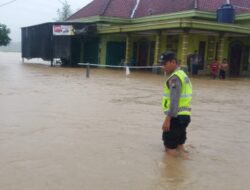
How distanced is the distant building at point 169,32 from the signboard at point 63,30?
1983 mm

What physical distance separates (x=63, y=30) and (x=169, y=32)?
340 inches

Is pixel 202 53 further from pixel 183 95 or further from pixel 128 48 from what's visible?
pixel 183 95

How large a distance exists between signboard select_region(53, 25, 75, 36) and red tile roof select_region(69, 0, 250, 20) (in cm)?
299

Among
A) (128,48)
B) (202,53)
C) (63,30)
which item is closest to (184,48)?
(202,53)

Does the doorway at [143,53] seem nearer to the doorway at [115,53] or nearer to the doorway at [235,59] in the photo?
the doorway at [115,53]

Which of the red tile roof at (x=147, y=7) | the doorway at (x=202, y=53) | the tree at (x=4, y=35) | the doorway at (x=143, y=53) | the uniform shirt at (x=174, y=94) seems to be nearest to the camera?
the uniform shirt at (x=174, y=94)

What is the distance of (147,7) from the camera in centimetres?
3186

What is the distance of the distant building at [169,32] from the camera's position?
23.2m

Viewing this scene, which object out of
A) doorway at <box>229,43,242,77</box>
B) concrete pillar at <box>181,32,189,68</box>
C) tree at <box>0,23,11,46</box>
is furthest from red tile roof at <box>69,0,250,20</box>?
tree at <box>0,23,11,46</box>

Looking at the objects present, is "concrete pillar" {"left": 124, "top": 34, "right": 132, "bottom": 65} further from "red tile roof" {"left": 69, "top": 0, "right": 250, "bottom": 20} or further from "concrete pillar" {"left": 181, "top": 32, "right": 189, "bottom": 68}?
"concrete pillar" {"left": 181, "top": 32, "right": 189, "bottom": 68}

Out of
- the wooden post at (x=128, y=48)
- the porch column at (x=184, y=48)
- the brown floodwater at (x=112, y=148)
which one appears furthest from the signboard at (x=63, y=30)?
the brown floodwater at (x=112, y=148)

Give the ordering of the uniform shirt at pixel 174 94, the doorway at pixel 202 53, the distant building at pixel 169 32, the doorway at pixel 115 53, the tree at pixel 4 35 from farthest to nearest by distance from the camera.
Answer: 1. the tree at pixel 4 35
2. the doorway at pixel 115 53
3. the doorway at pixel 202 53
4. the distant building at pixel 169 32
5. the uniform shirt at pixel 174 94

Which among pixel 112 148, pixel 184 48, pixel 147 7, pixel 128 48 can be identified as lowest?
pixel 112 148

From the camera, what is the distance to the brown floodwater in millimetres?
4664
